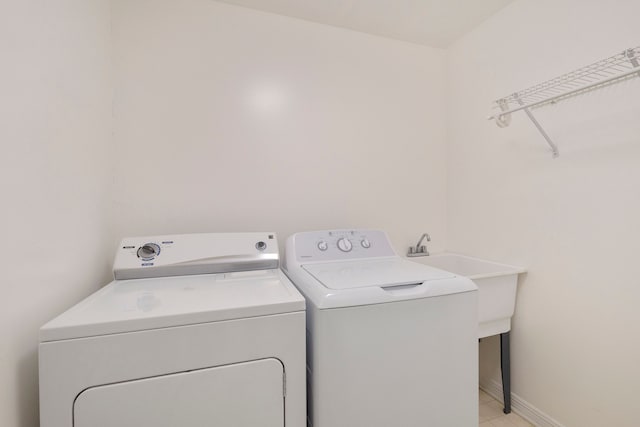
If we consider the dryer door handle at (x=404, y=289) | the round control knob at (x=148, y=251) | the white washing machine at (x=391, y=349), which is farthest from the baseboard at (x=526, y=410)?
the round control knob at (x=148, y=251)

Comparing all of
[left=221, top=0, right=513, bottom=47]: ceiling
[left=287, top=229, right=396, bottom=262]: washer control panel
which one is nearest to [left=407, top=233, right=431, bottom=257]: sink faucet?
[left=287, top=229, right=396, bottom=262]: washer control panel

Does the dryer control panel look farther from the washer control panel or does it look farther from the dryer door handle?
the dryer door handle

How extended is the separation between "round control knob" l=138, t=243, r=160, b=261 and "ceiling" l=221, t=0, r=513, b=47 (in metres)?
1.42

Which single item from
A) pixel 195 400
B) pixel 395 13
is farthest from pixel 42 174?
pixel 395 13

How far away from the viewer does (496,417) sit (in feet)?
5.37

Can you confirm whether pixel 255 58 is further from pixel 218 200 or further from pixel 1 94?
pixel 1 94

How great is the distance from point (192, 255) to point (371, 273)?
2.71ft

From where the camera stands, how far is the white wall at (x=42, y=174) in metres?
0.75

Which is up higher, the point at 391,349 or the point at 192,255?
the point at 192,255

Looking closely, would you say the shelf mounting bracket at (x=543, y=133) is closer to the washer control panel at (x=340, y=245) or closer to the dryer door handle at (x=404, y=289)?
the washer control panel at (x=340, y=245)

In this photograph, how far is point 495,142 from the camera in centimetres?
179

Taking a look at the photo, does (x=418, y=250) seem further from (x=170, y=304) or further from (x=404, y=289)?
(x=170, y=304)

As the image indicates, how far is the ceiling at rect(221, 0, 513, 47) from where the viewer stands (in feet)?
5.43

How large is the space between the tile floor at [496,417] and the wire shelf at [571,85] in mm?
1466
